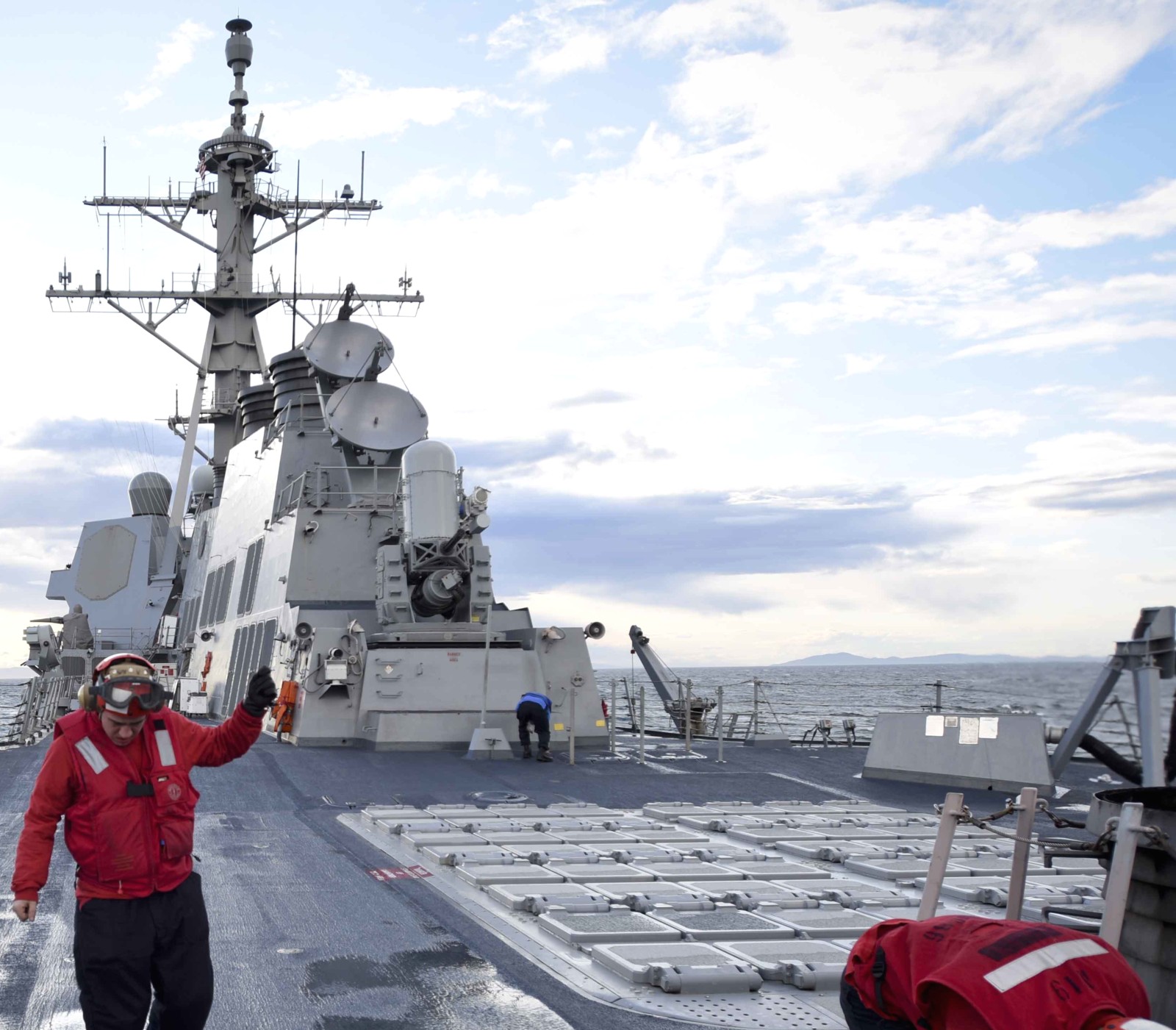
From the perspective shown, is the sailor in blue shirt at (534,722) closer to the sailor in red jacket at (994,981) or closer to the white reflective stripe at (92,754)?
the white reflective stripe at (92,754)

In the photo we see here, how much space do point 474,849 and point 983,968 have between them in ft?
16.5

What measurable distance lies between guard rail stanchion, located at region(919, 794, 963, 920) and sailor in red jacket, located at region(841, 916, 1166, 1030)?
0.68 m

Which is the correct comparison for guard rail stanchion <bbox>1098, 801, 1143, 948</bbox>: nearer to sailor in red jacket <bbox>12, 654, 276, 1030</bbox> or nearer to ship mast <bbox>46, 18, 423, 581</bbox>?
sailor in red jacket <bbox>12, 654, 276, 1030</bbox>

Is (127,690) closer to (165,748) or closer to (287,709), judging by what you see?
(165,748)

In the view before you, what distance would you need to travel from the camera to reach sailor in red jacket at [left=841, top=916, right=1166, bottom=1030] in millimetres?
2764

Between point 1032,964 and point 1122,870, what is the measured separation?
763 millimetres

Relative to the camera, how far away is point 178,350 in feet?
95.6

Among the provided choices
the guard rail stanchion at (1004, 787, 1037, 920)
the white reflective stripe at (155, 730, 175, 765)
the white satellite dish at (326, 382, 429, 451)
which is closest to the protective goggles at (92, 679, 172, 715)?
the white reflective stripe at (155, 730, 175, 765)

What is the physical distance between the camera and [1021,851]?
399 centimetres

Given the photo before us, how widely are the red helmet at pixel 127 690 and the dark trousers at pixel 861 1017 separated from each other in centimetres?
209

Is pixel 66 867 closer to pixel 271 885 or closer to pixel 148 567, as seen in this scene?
pixel 271 885

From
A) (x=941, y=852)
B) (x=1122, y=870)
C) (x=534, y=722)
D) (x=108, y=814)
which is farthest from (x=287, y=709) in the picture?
(x=1122, y=870)

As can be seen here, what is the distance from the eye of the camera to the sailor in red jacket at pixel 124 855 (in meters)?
3.43

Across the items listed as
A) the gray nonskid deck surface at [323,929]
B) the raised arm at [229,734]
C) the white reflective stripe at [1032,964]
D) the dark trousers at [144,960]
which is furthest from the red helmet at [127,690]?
the white reflective stripe at [1032,964]
